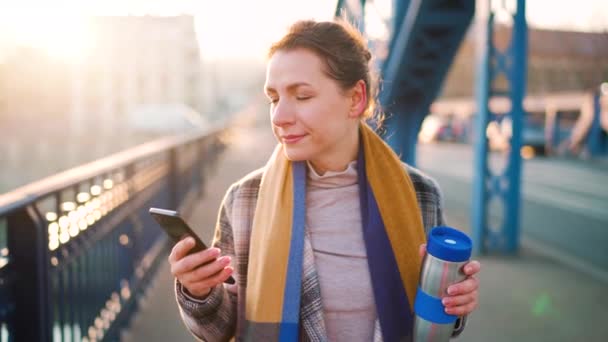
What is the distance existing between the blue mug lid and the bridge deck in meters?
2.95

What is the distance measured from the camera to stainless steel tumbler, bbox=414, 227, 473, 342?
1.33 metres

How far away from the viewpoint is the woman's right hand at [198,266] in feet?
4.75

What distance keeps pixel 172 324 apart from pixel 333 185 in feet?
9.92

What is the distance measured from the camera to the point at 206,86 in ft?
235

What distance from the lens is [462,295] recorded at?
1378 millimetres

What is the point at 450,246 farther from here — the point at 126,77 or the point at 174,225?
the point at 126,77

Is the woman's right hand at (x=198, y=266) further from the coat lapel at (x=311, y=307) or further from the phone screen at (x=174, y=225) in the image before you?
the coat lapel at (x=311, y=307)

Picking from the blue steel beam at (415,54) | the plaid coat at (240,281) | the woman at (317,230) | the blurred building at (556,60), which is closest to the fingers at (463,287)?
the woman at (317,230)

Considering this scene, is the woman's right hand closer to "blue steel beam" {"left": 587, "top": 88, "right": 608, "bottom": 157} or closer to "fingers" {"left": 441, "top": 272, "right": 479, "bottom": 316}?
"fingers" {"left": 441, "top": 272, "right": 479, "bottom": 316}

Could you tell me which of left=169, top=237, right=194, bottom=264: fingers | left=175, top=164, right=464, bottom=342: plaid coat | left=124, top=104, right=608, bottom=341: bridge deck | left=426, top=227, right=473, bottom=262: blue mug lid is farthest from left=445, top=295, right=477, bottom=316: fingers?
left=124, top=104, right=608, bottom=341: bridge deck

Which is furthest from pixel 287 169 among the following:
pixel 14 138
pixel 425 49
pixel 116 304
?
pixel 14 138

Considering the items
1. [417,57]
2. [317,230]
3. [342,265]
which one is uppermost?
[417,57]

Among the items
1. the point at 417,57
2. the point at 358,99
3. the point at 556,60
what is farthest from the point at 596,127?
the point at 556,60

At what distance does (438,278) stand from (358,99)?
0.71m
